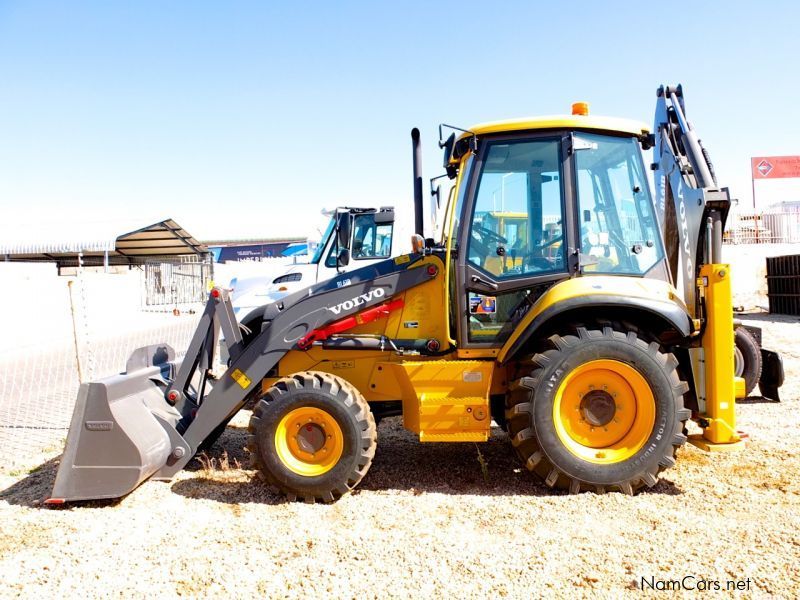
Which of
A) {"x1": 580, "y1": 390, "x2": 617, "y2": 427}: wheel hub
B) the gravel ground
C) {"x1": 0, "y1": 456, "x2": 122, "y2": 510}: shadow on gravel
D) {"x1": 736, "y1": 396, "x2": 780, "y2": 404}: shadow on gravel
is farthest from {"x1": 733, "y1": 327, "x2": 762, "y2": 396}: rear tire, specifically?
{"x1": 0, "y1": 456, "x2": 122, "y2": 510}: shadow on gravel

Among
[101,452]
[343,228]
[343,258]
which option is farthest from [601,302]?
[343,258]

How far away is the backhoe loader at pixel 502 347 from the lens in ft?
14.3

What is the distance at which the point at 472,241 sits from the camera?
4.74 m

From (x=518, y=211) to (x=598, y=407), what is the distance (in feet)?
5.09

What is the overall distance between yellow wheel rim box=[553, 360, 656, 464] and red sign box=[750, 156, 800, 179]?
33655 millimetres

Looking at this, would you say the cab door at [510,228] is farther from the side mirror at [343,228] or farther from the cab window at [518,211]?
the side mirror at [343,228]

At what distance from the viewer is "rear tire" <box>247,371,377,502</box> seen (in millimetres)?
4430

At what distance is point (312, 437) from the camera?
4555 mm

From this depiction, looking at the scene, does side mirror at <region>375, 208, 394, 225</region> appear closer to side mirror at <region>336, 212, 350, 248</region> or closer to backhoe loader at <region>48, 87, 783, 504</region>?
side mirror at <region>336, 212, 350, 248</region>

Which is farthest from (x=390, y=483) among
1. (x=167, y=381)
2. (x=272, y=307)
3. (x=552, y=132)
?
(x=552, y=132)

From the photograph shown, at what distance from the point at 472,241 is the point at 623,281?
1132 mm

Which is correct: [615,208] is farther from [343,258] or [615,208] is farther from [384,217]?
[343,258]

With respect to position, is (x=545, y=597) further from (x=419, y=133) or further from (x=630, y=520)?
(x=419, y=133)

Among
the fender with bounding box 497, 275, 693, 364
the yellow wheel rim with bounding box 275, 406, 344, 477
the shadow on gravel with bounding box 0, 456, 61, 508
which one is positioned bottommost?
the shadow on gravel with bounding box 0, 456, 61, 508
